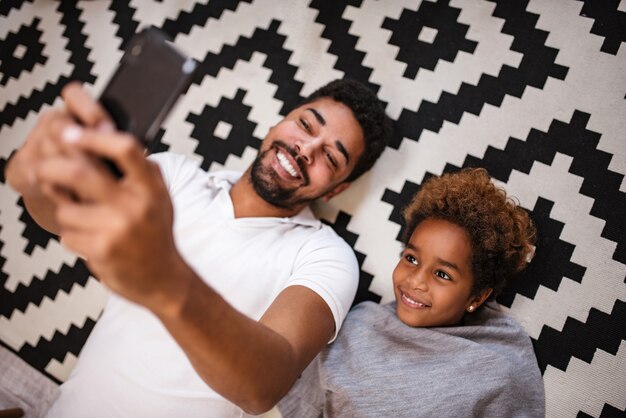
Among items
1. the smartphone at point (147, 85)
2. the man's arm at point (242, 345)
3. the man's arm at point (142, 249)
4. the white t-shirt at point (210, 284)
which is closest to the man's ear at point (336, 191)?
the white t-shirt at point (210, 284)

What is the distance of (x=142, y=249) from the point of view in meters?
0.46

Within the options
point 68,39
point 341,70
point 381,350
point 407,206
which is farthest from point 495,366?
point 68,39

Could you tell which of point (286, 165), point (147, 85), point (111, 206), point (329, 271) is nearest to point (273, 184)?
point (286, 165)

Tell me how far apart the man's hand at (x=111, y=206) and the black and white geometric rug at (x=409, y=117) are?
99 centimetres

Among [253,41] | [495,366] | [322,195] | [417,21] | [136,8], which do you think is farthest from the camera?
[136,8]

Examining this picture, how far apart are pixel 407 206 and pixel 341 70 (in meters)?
0.52

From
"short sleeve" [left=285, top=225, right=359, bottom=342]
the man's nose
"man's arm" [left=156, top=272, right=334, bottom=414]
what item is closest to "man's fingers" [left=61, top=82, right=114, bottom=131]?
"man's arm" [left=156, top=272, right=334, bottom=414]

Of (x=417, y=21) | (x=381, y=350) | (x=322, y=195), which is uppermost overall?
(x=417, y=21)

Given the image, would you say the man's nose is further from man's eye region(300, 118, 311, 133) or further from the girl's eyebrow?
the girl's eyebrow

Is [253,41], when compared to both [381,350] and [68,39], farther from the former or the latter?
[381,350]

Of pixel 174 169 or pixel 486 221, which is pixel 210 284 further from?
pixel 486 221

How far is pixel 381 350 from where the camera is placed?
47.0 inches

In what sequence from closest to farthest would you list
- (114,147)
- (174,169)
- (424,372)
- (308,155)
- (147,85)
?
1. (114,147)
2. (147,85)
3. (424,372)
4. (308,155)
5. (174,169)

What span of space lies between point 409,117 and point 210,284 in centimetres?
80
